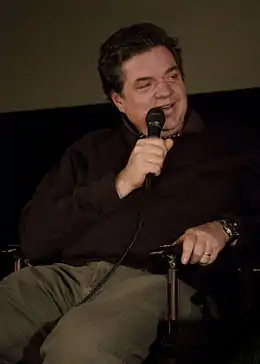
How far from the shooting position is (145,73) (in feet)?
5.07

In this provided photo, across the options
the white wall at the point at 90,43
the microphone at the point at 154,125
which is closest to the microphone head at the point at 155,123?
the microphone at the point at 154,125

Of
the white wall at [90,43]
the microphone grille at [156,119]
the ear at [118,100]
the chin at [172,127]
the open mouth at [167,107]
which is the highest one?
the white wall at [90,43]

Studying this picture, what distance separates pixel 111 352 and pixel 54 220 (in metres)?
0.38

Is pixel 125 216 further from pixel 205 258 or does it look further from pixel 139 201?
pixel 205 258

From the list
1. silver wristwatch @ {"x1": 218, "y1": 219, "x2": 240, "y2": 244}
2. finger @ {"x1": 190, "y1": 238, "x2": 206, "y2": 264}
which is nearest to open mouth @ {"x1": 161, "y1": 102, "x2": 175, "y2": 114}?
silver wristwatch @ {"x1": 218, "y1": 219, "x2": 240, "y2": 244}

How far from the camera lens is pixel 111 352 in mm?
1154

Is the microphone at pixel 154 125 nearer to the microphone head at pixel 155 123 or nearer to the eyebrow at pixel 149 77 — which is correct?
the microphone head at pixel 155 123

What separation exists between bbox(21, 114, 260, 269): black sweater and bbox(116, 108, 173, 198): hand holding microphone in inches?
2.1

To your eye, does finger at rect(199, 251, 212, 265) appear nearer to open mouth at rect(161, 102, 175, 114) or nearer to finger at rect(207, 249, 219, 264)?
finger at rect(207, 249, 219, 264)

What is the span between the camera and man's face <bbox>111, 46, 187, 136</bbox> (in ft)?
5.02

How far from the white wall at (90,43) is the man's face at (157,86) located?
54cm

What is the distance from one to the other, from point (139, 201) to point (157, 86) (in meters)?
0.27

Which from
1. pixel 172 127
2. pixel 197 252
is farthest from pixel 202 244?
pixel 172 127

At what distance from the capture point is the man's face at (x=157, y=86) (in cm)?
153
